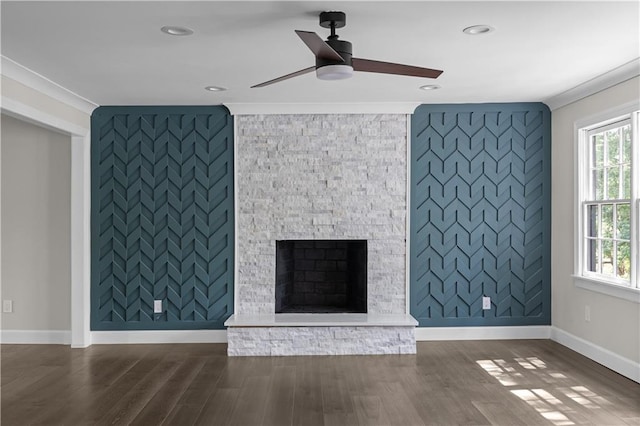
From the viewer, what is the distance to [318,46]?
289cm

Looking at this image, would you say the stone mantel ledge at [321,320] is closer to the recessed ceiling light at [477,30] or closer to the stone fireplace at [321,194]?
the stone fireplace at [321,194]

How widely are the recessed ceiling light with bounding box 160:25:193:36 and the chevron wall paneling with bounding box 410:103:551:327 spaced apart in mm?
3032

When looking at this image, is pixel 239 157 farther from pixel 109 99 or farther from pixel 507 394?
pixel 507 394

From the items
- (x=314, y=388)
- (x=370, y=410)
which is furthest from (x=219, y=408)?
A: (x=370, y=410)

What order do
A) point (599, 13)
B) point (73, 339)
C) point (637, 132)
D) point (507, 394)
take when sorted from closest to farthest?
point (599, 13) < point (507, 394) < point (637, 132) < point (73, 339)

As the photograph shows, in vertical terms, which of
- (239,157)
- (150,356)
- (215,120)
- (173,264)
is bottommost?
(150,356)

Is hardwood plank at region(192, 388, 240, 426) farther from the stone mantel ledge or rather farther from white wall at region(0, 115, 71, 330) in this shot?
white wall at region(0, 115, 71, 330)

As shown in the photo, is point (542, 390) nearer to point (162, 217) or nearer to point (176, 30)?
point (176, 30)

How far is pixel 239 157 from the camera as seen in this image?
19.1ft

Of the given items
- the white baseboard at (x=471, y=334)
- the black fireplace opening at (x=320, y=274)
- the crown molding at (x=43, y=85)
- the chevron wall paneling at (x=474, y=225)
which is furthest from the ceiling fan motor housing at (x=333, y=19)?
the white baseboard at (x=471, y=334)

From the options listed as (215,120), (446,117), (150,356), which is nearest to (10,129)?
(215,120)

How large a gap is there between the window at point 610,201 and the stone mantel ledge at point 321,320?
1.76m

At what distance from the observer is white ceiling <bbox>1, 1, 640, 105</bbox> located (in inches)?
121

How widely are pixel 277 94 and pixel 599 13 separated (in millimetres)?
2915
